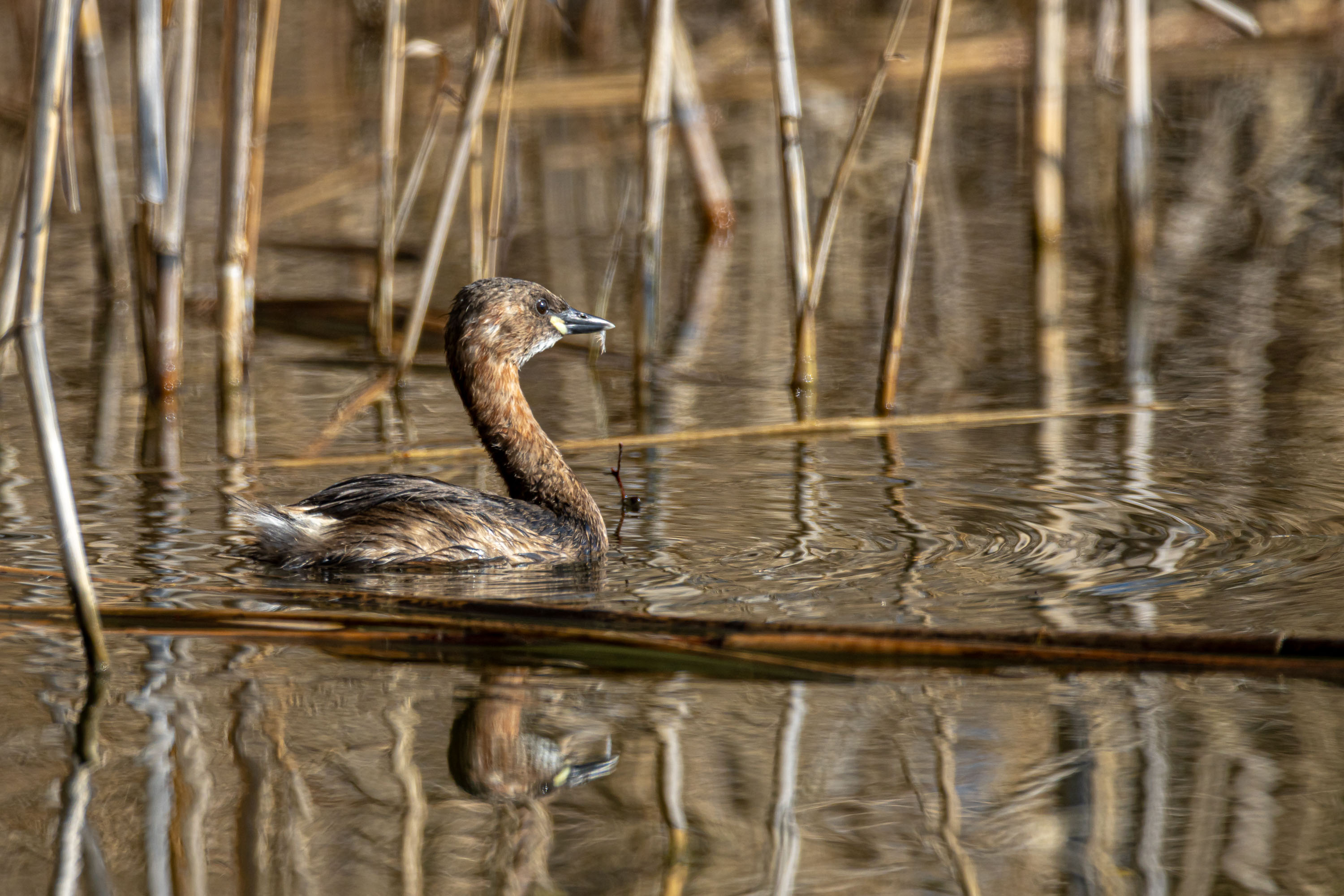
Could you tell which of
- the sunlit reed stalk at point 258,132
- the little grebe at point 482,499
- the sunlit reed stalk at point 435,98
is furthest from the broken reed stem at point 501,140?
the little grebe at point 482,499

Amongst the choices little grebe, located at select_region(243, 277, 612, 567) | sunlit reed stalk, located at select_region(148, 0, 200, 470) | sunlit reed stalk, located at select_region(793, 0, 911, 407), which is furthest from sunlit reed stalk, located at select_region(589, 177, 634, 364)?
sunlit reed stalk, located at select_region(148, 0, 200, 470)

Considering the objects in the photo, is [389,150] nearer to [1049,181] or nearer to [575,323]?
[575,323]

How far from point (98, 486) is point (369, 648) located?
6.67ft

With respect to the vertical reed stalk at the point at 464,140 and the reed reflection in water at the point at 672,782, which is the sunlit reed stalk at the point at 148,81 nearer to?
the vertical reed stalk at the point at 464,140

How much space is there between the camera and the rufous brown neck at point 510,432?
523cm

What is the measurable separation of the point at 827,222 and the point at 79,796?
3538mm

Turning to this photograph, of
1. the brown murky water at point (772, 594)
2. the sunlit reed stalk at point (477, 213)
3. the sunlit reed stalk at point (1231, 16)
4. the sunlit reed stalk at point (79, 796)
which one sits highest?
the sunlit reed stalk at point (1231, 16)

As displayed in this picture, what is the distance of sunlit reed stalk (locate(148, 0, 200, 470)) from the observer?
6.11m

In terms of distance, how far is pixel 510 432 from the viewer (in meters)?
5.30

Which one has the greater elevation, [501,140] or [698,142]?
[698,142]

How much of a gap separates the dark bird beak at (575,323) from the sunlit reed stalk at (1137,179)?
2.73 metres

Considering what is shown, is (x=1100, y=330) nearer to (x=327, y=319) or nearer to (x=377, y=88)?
(x=327, y=319)


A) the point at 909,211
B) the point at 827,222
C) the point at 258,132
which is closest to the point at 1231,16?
the point at 909,211

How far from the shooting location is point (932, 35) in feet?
18.9
